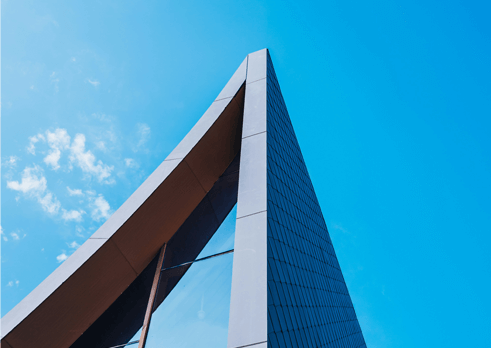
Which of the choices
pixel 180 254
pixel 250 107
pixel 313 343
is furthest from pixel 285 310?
pixel 250 107

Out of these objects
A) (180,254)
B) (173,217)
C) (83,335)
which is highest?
(173,217)

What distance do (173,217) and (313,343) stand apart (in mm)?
5874

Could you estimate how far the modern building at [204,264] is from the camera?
287 inches

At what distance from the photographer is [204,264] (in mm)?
9383

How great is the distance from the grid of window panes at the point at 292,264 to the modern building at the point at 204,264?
2.5 inches

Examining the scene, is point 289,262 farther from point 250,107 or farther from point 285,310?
point 250,107

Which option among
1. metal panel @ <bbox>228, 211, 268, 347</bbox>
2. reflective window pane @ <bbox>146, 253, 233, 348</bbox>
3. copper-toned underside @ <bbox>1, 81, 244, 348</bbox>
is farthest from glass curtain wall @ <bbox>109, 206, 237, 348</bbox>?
copper-toned underside @ <bbox>1, 81, 244, 348</bbox>

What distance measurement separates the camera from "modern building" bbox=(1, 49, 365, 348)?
23.9ft

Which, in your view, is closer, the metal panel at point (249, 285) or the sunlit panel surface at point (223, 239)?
the metal panel at point (249, 285)

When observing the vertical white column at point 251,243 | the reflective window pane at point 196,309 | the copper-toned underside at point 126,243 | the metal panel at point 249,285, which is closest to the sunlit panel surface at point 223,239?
the reflective window pane at point 196,309

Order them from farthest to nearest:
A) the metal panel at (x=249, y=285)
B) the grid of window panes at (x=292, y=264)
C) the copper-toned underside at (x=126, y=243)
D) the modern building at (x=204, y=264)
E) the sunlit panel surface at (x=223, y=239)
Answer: the sunlit panel surface at (x=223, y=239), the copper-toned underside at (x=126, y=243), the grid of window panes at (x=292, y=264), the modern building at (x=204, y=264), the metal panel at (x=249, y=285)

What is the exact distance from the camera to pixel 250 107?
12500 mm

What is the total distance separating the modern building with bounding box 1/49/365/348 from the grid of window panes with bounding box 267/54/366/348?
0.21 ft

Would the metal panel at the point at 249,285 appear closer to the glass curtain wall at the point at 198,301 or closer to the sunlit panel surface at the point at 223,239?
the glass curtain wall at the point at 198,301
